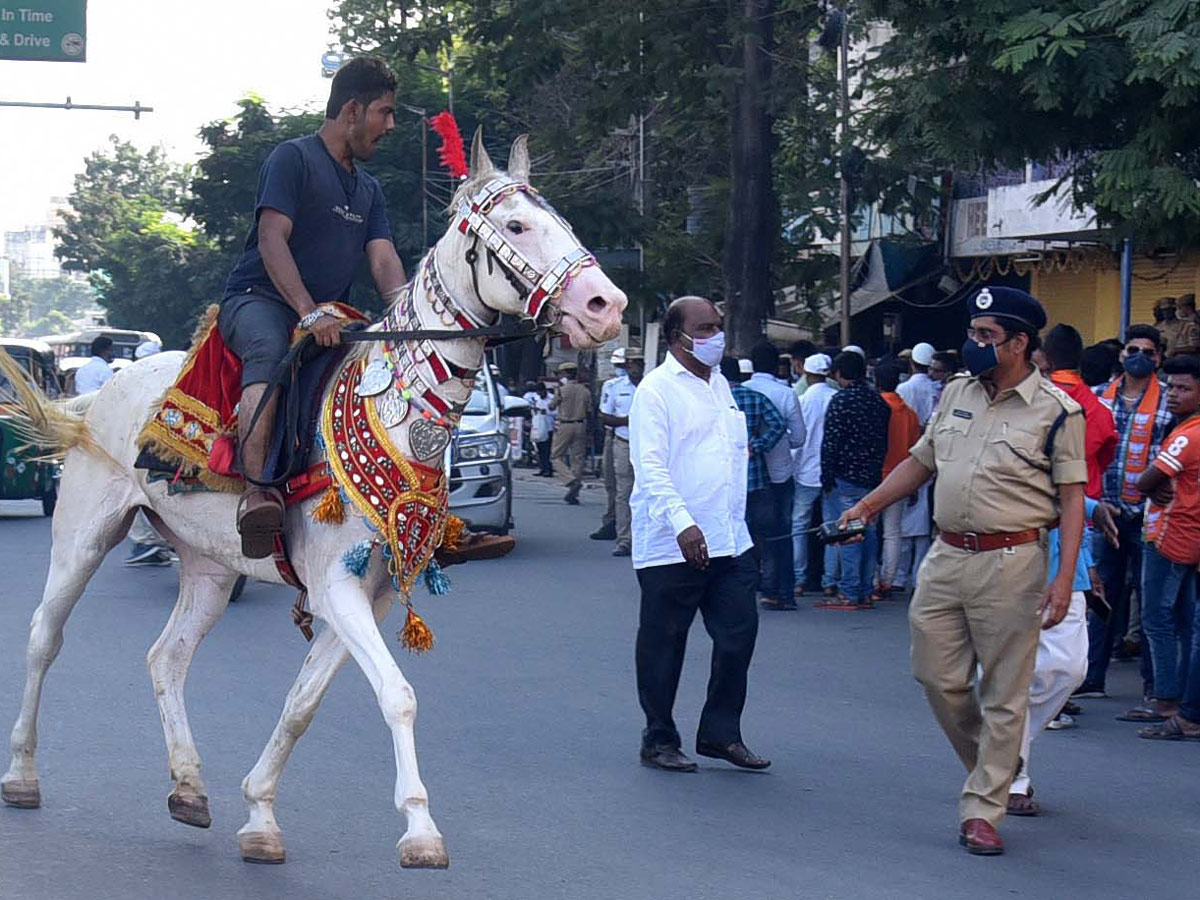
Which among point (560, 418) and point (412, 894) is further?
point (560, 418)

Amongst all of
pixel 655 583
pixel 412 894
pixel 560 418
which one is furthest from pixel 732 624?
pixel 560 418

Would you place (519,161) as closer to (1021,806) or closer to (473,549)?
(473,549)

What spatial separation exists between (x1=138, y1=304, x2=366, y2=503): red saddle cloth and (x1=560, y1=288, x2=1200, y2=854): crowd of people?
6.33ft

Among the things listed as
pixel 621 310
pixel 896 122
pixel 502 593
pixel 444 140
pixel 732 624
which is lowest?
pixel 502 593

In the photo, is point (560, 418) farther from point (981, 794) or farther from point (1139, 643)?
point (981, 794)

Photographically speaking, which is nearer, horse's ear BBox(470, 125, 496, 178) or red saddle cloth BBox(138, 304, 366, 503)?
horse's ear BBox(470, 125, 496, 178)

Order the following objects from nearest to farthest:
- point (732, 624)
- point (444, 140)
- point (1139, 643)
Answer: point (444, 140) → point (732, 624) → point (1139, 643)

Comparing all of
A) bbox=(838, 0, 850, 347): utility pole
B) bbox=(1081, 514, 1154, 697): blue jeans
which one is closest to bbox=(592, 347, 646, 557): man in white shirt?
bbox=(838, 0, 850, 347): utility pole

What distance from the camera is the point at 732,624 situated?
770 cm

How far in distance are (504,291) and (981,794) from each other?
2561mm

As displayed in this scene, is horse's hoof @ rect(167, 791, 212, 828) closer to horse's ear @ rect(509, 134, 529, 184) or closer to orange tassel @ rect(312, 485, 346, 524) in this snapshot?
orange tassel @ rect(312, 485, 346, 524)

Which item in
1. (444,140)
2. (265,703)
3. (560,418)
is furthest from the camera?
(560,418)

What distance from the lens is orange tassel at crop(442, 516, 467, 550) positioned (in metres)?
6.05

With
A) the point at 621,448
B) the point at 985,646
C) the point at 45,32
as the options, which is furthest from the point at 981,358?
the point at 45,32
